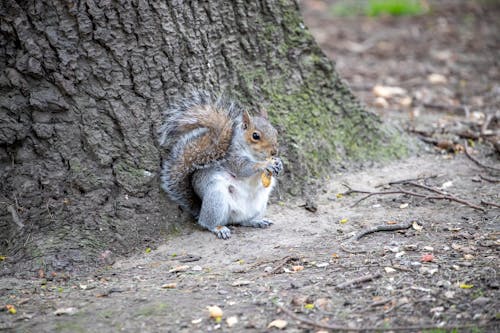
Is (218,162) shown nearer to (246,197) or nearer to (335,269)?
(246,197)

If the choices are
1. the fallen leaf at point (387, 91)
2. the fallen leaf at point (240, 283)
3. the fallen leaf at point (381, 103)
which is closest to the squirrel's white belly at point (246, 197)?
the fallen leaf at point (240, 283)

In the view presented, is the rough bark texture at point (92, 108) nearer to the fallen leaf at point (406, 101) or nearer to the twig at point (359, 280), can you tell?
the twig at point (359, 280)

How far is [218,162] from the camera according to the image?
3207 mm

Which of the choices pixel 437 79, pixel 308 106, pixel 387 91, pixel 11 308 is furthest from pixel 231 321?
pixel 437 79

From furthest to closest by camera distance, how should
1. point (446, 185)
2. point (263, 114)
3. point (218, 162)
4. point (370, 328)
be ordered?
point (446, 185) → point (263, 114) → point (218, 162) → point (370, 328)

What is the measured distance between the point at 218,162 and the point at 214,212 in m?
0.26

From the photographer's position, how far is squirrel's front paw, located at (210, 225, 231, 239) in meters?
3.10

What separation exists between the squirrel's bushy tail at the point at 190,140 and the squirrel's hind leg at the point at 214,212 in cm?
11

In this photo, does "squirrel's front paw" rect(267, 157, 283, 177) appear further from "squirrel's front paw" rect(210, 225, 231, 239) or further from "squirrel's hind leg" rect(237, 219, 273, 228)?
Result: "squirrel's front paw" rect(210, 225, 231, 239)

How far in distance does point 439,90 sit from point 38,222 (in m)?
3.59

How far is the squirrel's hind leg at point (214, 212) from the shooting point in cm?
312

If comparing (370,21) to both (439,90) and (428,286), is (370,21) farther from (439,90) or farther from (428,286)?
(428,286)

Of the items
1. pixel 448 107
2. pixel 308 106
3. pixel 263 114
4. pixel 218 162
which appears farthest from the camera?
pixel 448 107

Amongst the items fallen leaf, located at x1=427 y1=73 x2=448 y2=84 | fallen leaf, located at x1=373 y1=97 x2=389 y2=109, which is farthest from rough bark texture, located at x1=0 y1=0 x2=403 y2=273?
fallen leaf, located at x1=427 y1=73 x2=448 y2=84
